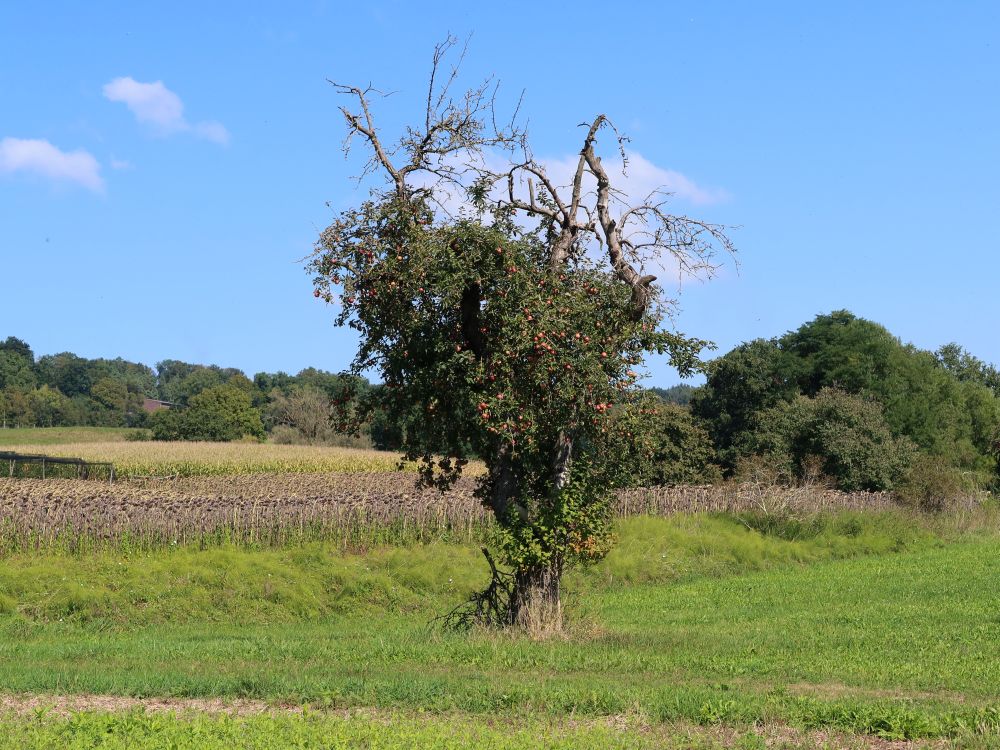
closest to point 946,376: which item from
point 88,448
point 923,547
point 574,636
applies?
point 923,547

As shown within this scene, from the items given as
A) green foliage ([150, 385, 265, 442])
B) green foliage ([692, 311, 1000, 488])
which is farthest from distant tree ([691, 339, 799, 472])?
green foliage ([150, 385, 265, 442])

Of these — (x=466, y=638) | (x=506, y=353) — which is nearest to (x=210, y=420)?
(x=466, y=638)

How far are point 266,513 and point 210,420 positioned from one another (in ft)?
210

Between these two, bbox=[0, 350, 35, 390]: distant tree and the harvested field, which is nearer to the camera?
the harvested field

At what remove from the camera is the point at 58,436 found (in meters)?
103

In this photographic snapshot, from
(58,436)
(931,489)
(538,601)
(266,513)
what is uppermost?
(931,489)

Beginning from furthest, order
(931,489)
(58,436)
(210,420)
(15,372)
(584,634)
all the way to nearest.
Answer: (15,372), (58,436), (210,420), (931,489), (584,634)

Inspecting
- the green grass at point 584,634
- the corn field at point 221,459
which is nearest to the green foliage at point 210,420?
the corn field at point 221,459

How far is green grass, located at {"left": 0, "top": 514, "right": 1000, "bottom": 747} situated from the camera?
9914mm

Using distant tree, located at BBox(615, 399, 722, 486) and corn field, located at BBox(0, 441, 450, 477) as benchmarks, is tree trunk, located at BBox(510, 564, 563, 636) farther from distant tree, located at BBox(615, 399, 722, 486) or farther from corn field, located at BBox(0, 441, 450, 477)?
corn field, located at BBox(0, 441, 450, 477)

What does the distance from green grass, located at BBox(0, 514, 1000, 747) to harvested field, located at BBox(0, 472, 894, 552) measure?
1.44m

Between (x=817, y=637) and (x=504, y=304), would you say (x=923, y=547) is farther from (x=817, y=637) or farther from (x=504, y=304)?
(x=504, y=304)

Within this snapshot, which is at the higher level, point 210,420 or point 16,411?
point 210,420

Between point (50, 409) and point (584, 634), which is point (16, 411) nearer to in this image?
point (50, 409)
